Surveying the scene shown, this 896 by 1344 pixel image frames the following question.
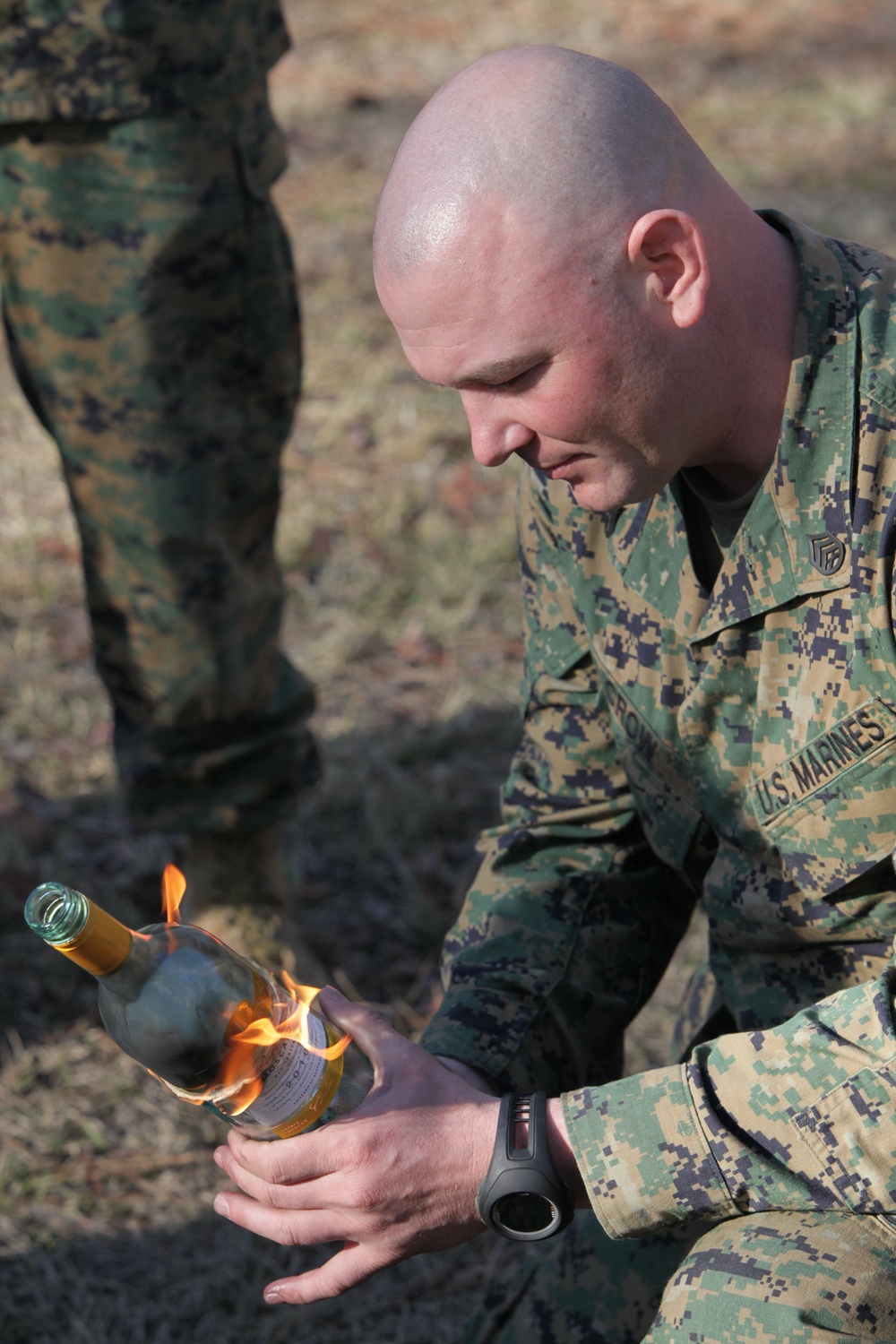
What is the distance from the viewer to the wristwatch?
1827 mm

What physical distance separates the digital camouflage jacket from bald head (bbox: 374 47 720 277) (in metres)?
1.11

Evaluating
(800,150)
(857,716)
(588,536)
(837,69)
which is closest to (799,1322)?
(857,716)

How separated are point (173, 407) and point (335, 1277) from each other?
1777 mm

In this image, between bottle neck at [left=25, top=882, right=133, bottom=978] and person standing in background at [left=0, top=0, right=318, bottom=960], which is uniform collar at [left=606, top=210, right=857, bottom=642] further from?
person standing in background at [left=0, top=0, right=318, bottom=960]

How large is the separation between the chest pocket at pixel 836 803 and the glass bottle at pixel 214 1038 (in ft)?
2.37

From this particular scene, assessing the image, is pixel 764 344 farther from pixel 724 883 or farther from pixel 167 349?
pixel 167 349

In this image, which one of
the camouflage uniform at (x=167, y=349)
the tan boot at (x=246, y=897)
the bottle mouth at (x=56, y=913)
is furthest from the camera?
the tan boot at (x=246, y=897)

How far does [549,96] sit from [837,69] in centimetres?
773

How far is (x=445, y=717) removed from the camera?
4.29 meters

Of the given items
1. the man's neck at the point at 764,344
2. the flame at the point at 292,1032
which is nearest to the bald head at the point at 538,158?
the man's neck at the point at 764,344

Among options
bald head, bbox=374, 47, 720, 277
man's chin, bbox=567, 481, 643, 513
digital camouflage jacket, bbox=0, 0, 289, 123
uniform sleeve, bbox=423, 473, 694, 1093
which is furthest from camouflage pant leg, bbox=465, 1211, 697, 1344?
digital camouflage jacket, bbox=0, 0, 289, 123

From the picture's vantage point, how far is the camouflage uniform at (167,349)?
111 inches

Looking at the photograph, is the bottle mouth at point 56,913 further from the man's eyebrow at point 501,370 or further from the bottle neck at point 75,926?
the man's eyebrow at point 501,370

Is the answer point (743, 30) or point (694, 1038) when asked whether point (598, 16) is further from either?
point (694, 1038)
